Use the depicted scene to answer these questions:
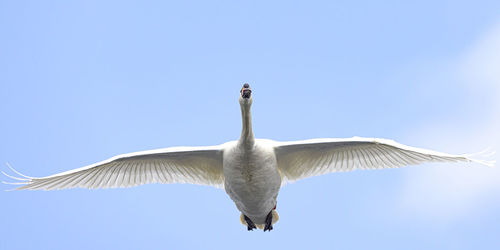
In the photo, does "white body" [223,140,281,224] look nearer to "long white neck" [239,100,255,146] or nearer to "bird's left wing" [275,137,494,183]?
"long white neck" [239,100,255,146]

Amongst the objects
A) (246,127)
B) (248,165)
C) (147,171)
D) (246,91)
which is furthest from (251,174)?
(147,171)

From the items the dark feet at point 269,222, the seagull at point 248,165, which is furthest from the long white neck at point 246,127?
the dark feet at point 269,222

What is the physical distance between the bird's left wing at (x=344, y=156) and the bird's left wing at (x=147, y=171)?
1.90m

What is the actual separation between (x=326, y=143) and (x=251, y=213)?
9.31ft

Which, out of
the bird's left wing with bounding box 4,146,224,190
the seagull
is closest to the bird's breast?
the seagull

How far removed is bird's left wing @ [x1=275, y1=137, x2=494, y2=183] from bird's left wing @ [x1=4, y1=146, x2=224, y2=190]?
1.90 m

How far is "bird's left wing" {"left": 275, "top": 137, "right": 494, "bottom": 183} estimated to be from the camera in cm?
1709

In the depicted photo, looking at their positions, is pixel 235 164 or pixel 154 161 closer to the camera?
pixel 235 164

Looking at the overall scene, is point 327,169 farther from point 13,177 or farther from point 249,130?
point 13,177

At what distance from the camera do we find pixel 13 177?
17.6 metres

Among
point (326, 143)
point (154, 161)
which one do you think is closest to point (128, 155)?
point (154, 161)

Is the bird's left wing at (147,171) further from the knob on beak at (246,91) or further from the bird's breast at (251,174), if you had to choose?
the knob on beak at (246,91)

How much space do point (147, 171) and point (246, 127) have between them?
3.65 meters

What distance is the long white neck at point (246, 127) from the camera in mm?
16625
